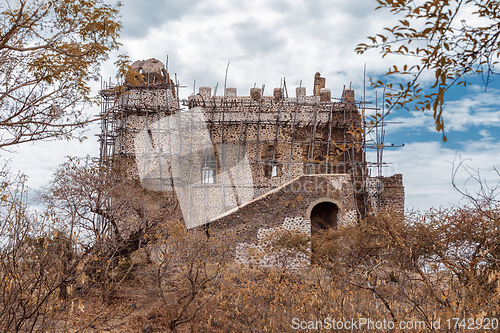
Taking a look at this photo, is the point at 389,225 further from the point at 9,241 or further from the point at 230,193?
the point at 9,241

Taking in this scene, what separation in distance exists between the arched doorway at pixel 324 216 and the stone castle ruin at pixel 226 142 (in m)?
0.05

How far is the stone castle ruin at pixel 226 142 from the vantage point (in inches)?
753

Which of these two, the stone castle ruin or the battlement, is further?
the battlement

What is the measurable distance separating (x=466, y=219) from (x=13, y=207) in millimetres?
11168

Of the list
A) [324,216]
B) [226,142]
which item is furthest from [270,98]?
[324,216]

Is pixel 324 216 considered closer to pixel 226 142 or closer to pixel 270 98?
pixel 226 142

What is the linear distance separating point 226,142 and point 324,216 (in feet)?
21.9

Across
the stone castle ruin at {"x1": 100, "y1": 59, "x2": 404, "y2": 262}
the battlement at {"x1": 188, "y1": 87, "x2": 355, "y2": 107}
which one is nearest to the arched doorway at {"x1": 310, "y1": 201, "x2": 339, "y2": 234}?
the stone castle ruin at {"x1": 100, "y1": 59, "x2": 404, "y2": 262}

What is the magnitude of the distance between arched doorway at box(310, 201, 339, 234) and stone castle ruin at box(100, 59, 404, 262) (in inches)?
1.9

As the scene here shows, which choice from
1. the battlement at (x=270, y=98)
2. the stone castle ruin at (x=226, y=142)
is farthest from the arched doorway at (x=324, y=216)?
the battlement at (x=270, y=98)

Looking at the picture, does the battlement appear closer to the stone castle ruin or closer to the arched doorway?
the stone castle ruin

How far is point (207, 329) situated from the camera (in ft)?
34.0

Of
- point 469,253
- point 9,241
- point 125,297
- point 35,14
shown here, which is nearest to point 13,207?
point 9,241

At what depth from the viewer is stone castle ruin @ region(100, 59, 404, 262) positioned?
19125 mm
